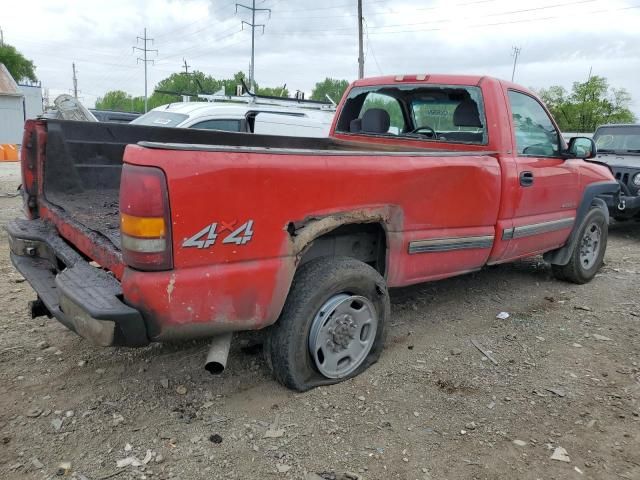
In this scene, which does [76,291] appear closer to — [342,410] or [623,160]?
[342,410]

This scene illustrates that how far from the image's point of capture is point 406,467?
8.37 ft

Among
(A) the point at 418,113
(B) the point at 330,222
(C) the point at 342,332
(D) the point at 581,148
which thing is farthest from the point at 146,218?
(D) the point at 581,148

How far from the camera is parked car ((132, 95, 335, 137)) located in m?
7.96

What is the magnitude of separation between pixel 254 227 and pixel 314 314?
70 cm

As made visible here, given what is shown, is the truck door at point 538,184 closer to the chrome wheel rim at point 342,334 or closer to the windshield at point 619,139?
the chrome wheel rim at point 342,334

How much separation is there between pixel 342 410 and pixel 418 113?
301cm

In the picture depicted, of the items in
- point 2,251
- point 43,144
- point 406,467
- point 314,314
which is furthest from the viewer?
point 2,251

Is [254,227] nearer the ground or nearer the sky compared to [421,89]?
nearer the ground

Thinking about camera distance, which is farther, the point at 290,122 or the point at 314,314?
the point at 290,122

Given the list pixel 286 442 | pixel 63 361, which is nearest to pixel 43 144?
pixel 63 361

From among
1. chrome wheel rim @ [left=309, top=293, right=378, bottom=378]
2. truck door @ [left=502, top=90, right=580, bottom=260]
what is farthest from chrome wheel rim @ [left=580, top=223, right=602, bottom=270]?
chrome wheel rim @ [left=309, top=293, right=378, bottom=378]

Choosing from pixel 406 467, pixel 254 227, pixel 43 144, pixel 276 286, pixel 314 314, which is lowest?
pixel 406 467

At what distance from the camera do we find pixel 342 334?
316cm

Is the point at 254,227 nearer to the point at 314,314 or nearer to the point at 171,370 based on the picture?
the point at 314,314
